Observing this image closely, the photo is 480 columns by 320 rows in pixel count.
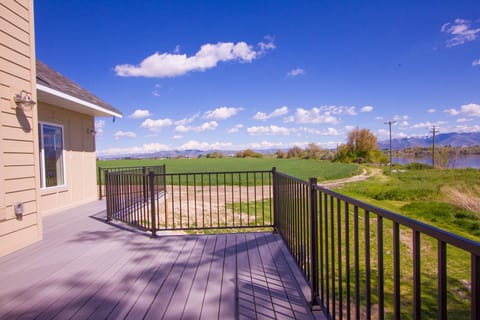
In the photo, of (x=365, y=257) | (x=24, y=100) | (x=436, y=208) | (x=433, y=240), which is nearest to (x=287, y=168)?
(x=436, y=208)

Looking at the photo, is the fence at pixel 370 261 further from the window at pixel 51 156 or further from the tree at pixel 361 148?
the tree at pixel 361 148

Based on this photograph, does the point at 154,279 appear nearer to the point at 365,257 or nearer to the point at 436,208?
the point at 365,257

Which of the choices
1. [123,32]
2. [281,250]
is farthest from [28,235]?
[123,32]

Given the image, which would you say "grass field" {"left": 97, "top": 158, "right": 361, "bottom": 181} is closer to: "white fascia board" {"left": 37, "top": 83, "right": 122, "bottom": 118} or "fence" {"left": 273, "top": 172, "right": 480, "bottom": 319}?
"white fascia board" {"left": 37, "top": 83, "right": 122, "bottom": 118}

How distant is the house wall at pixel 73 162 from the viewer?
514cm

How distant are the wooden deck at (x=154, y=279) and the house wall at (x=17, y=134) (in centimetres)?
28

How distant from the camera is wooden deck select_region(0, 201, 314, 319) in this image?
1807 millimetres

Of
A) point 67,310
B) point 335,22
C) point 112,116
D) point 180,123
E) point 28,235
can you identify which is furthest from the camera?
point 180,123

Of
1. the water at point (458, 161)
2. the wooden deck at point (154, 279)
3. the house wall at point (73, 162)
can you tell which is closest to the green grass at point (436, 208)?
the wooden deck at point (154, 279)

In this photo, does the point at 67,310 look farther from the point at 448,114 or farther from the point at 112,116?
the point at 448,114

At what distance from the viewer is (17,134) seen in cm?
316

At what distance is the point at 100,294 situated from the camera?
2016mm

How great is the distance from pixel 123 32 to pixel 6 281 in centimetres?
946

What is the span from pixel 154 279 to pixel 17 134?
8.57 ft
